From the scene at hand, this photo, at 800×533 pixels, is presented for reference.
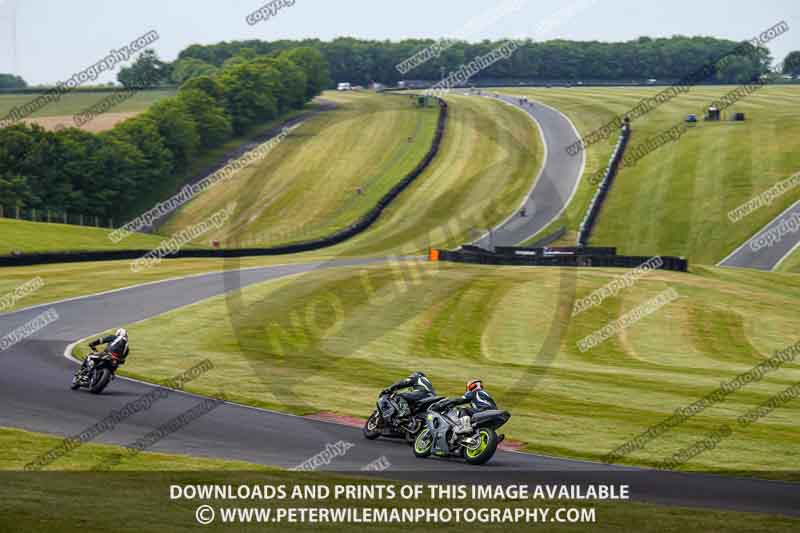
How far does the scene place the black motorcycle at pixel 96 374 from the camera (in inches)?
1070

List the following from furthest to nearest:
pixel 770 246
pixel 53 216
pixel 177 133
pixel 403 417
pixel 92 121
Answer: pixel 92 121 → pixel 177 133 → pixel 53 216 → pixel 770 246 → pixel 403 417

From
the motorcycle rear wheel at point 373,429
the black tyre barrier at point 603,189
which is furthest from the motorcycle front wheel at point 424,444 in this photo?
the black tyre barrier at point 603,189

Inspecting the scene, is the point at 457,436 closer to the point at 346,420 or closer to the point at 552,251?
the point at 346,420

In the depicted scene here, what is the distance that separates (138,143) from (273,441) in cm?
9889

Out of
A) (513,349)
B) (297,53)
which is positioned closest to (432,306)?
(513,349)

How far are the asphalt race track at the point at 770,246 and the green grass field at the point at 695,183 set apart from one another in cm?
94

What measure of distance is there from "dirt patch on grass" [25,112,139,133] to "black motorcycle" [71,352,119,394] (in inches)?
4413

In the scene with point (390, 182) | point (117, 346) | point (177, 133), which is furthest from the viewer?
point (177, 133)

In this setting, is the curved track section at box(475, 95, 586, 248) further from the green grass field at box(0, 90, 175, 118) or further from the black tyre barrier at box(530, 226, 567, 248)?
the green grass field at box(0, 90, 175, 118)

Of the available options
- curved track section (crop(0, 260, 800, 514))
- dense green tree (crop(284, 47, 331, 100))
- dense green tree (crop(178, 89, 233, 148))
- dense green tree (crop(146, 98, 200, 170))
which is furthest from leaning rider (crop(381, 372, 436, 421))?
dense green tree (crop(284, 47, 331, 100))

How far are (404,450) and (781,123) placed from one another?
330 feet

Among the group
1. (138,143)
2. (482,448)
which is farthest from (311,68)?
(482,448)

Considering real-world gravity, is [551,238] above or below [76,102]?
below

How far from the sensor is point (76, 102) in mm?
169875
